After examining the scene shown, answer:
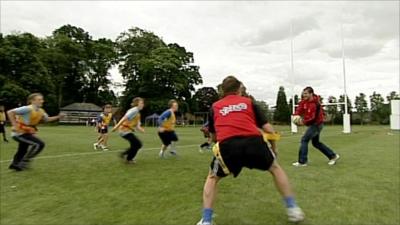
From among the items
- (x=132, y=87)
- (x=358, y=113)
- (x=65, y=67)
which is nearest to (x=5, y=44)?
(x=65, y=67)

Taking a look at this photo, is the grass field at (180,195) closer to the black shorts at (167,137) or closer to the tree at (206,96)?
the black shorts at (167,137)

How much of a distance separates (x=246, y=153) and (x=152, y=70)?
254 feet

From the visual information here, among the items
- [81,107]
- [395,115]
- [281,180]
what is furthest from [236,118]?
[81,107]

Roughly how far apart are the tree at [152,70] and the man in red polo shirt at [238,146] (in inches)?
2935

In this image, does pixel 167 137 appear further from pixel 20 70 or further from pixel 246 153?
pixel 20 70

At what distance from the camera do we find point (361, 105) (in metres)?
95.5

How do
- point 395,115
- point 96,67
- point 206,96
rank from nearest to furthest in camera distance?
point 395,115
point 96,67
point 206,96

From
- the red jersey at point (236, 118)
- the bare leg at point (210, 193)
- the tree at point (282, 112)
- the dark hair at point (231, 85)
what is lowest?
the bare leg at point (210, 193)

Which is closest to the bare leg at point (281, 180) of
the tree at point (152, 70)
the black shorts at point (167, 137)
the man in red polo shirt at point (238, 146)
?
the man in red polo shirt at point (238, 146)

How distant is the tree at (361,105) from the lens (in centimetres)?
8944

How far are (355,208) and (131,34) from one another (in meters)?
87.0

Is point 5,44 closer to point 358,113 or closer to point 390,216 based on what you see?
point 358,113

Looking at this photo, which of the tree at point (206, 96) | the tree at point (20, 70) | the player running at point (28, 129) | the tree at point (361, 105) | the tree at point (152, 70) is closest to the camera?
the player running at point (28, 129)

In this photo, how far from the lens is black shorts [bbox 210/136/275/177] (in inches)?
216
